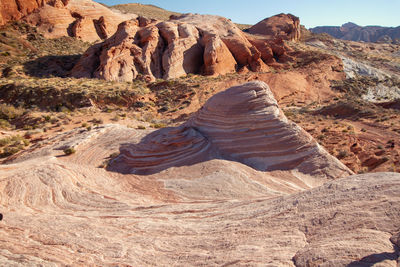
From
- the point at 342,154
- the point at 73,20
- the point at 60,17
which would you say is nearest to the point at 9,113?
the point at 342,154

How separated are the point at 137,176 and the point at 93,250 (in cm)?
405

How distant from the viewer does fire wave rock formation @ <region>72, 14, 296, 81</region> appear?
90.3ft

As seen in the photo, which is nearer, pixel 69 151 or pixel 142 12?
pixel 69 151

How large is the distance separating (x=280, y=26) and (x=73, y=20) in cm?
3834

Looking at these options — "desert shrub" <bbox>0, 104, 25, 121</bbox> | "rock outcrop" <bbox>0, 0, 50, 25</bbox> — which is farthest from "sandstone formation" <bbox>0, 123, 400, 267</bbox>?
"rock outcrop" <bbox>0, 0, 50, 25</bbox>

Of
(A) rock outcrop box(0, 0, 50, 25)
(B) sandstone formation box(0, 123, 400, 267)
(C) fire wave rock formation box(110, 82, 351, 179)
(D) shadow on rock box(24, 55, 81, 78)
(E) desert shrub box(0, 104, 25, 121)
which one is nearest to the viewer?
(B) sandstone formation box(0, 123, 400, 267)

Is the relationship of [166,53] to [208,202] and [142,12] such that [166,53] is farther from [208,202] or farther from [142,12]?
[142,12]

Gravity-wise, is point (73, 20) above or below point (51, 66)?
above

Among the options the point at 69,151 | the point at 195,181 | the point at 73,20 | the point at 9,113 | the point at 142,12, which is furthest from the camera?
the point at 142,12

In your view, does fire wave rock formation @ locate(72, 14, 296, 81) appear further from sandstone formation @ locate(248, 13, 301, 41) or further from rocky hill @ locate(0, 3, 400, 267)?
sandstone formation @ locate(248, 13, 301, 41)

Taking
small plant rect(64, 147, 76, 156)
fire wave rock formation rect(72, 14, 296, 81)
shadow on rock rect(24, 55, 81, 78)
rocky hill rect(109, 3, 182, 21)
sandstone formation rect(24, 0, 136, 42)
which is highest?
rocky hill rect(109, 3, 182, 21)

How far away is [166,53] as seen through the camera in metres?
29.5

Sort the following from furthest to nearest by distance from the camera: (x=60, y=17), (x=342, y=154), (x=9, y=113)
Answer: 1. (x=60, y=17)
2. (x=9, y=113)
3. (x=342, y=154)

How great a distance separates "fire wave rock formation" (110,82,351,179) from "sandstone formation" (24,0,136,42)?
37.7 m
